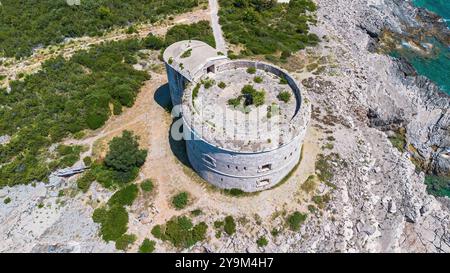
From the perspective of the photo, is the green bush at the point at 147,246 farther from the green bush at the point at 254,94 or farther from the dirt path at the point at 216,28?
the dirt path at the point at 216,28

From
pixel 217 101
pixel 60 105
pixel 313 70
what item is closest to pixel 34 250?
pixel 60 105

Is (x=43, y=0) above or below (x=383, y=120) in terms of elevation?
above

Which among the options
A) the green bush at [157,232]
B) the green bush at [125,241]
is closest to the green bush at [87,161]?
the green bush at [125,241]

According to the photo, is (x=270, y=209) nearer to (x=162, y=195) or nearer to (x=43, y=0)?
(x=162, y=195)

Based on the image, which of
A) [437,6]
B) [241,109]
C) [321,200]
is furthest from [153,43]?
[437,6]

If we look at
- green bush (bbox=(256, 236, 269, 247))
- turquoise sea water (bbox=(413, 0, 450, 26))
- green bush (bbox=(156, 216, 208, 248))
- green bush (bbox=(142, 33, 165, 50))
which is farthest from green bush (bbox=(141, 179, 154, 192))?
turquoise sea water (bbox=(413, 0, 450, 26))
